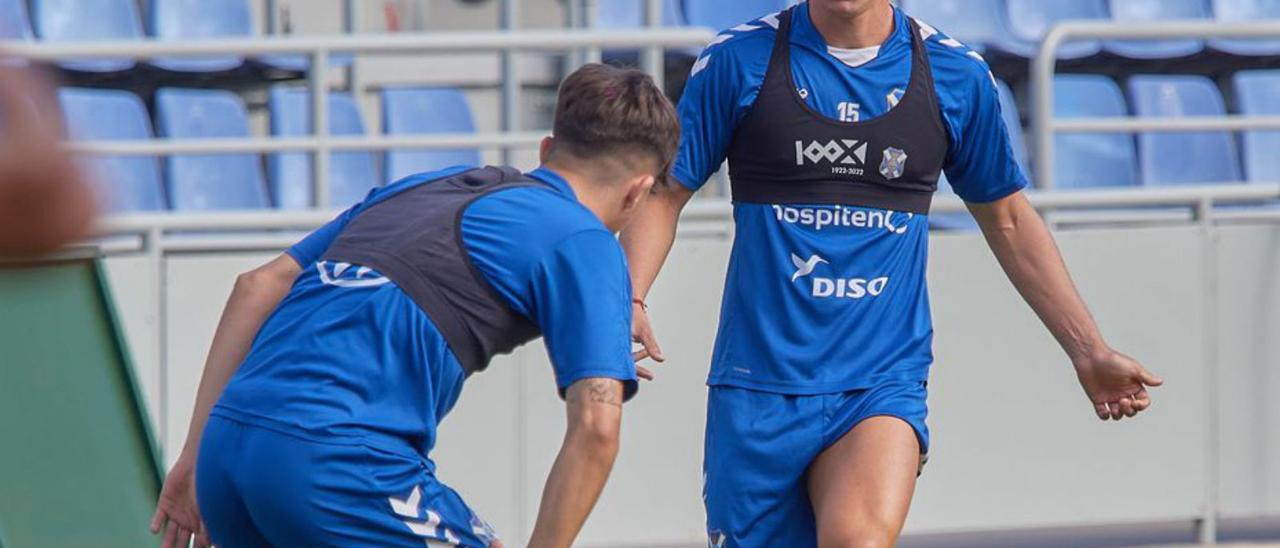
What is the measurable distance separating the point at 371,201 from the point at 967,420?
4.29 meters

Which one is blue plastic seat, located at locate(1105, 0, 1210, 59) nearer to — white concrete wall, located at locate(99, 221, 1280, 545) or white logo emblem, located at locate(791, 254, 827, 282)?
white concrete wall, located at locate(99, 221, 1280, 545)

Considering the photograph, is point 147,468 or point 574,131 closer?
point 574,131

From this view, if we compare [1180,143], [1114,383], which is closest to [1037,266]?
[1114,383]

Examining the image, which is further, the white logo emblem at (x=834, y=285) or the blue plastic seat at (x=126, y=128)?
the blue plastic seat at (x=126, y=128)

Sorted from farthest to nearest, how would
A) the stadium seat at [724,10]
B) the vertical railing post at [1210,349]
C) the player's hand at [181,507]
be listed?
the stadium seat at [724,10]
the vertical railing post at [1210,349]
the player's hand at [181,507]

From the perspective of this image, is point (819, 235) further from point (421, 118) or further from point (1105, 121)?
point (421, 118)

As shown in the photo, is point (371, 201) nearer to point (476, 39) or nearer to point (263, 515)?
point (263, 515)

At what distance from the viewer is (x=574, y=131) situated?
3666 mm

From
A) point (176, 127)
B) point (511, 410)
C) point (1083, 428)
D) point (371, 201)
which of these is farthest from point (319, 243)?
point (176, 127)

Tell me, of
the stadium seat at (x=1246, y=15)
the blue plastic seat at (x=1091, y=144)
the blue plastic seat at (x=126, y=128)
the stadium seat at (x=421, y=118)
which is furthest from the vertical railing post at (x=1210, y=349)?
the blue plastic seat at (x=126, y=128)

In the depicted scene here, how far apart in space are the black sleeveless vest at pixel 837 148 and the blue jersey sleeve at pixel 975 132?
1.9 inches

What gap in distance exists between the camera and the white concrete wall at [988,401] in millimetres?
7262

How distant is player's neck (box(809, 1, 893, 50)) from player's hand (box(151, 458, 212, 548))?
186 centimetres

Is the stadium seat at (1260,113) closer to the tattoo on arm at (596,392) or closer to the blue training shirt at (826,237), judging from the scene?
the blue training shirt at (826,237)
